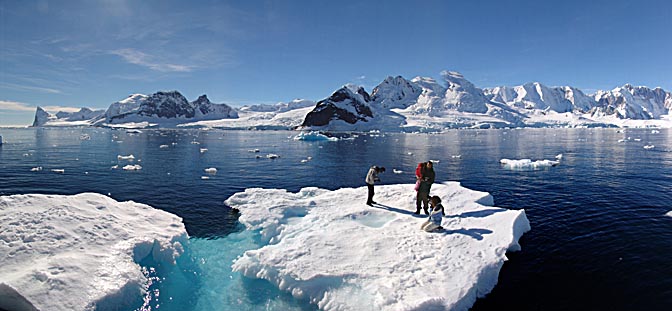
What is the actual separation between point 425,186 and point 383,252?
14.5 ft

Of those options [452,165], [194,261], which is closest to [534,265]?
[194,261]

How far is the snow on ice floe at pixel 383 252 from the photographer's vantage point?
365 inches

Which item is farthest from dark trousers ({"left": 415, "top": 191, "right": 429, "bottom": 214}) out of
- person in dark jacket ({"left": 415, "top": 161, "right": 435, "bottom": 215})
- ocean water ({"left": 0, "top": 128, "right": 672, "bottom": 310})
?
ocean water ({"left": 0, "top": 128, "right": 672, "bottom": 310})

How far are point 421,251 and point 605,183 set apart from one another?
2270cm

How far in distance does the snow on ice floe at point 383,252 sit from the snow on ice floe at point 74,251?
10.5ft

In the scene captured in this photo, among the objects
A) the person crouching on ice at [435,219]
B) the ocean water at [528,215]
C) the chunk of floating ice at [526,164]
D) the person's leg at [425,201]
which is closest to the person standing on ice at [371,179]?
the person's leg at [425,201]

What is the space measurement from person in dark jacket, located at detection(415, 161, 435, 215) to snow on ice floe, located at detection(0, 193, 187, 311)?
944 centimetres

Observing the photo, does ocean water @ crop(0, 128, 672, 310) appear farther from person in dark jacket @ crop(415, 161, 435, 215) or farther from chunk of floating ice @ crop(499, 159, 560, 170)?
person in dark jacket @ crop(415, 161, 435, 215)

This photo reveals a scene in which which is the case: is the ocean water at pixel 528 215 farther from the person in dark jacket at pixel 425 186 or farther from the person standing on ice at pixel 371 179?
the person standing on ice at pixel 371 179

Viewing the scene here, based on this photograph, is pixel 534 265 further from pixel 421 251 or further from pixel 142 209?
pixel 142 209

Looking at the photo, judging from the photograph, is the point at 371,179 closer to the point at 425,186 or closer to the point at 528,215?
the point at 425,186

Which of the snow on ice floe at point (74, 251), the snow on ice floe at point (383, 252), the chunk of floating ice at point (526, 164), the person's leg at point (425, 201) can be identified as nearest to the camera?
the snow on ice floe at point (74, 251)

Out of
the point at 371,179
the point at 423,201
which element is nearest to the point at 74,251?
the point at 371,179

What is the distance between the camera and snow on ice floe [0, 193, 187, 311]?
809 cm
